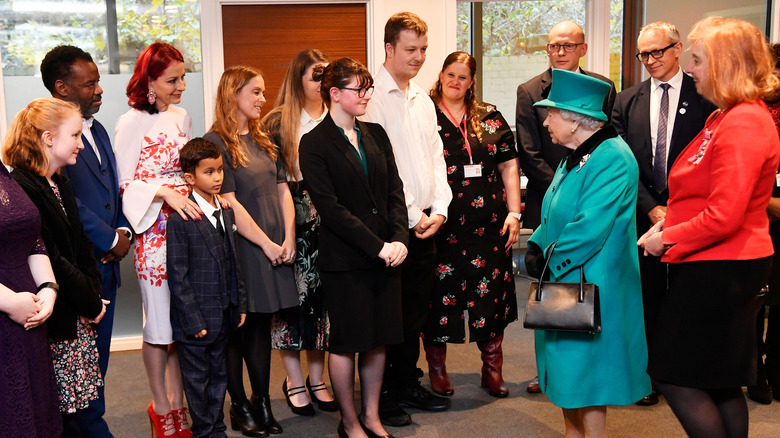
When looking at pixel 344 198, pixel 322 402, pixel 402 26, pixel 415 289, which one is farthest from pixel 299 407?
pixel 402 26

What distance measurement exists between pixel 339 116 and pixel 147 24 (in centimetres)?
Answer: 226

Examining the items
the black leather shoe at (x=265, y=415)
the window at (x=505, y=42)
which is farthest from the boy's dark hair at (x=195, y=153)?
the window at (x=505, y=42)

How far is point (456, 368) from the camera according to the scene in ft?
13.9

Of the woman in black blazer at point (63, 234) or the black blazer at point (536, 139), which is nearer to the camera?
the woman in black blazer at point (63, 234)

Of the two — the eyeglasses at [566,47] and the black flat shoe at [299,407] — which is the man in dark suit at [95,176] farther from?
the eyeglasses at [566,47]

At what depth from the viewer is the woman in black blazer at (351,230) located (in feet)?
9.62

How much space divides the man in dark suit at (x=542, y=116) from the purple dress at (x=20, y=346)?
238 centimetres

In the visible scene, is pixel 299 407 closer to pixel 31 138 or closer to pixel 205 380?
pixel 205 380

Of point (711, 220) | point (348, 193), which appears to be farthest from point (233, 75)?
point (711, 220)

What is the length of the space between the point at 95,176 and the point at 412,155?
1.35 metres

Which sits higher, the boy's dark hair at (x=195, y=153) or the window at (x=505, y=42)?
the window at (x=505, y=42)

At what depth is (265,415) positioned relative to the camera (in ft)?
11.0

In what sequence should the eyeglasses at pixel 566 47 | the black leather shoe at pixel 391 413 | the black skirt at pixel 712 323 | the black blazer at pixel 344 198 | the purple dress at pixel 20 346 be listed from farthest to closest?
the eyeglasses at pixel 566 47, the black leather shoe at pixel 391 413, the black blazer at pixel 344 198, the black skirt at pixel 712 323, the purple dress at pixel 20 346

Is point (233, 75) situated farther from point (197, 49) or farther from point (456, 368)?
point (456, 368)
